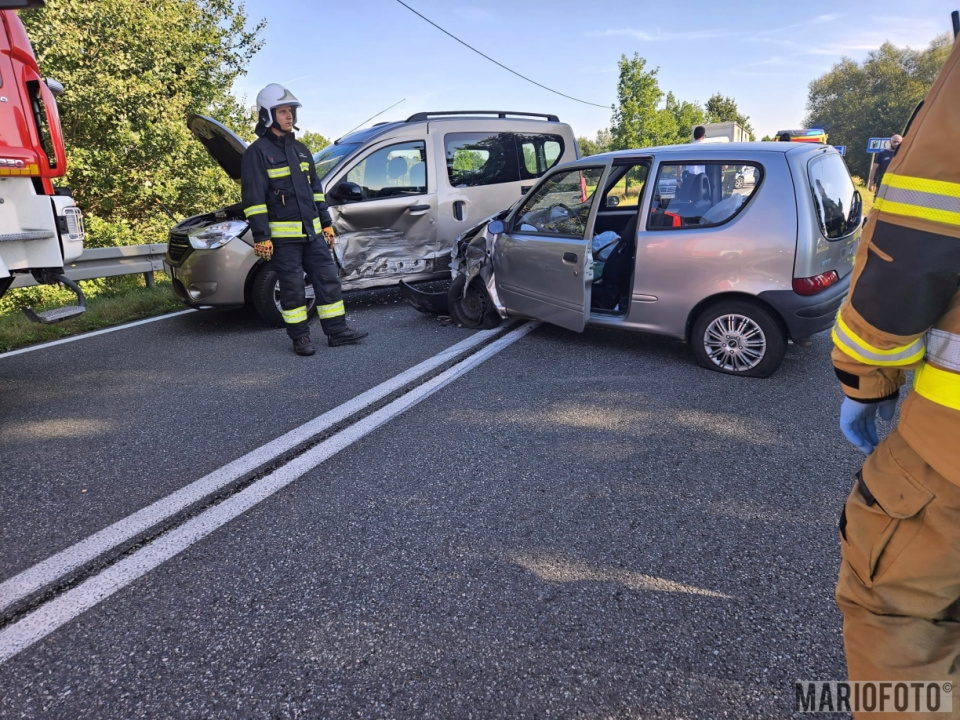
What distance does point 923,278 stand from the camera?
1.11 m

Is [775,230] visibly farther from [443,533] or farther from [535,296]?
[443,533]

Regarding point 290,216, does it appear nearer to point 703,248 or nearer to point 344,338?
point 344,338

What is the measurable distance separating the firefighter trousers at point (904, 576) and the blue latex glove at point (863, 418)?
17 cm

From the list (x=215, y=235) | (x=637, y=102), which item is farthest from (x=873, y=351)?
(x=637, y=102)

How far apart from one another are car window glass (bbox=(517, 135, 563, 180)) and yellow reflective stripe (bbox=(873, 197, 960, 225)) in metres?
7.10

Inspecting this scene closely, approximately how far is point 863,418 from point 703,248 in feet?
10.4

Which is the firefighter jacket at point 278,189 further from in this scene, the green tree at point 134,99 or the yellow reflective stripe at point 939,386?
the green tree at point 134,99

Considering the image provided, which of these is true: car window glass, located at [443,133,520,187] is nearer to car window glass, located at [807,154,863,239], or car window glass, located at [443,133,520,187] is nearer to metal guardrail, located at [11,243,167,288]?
car window glass, located at [807,154,863,239]

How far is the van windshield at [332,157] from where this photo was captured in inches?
267

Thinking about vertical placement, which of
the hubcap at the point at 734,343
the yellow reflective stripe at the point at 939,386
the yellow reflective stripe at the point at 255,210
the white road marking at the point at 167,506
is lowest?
the white road marking at the point at 167,506

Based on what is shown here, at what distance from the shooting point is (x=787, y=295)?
414cm

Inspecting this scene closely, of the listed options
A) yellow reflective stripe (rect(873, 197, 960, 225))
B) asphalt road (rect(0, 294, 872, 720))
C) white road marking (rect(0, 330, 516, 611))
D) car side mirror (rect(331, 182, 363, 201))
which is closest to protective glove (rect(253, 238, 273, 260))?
asphalt road (rect(0, 294, 872, 720))

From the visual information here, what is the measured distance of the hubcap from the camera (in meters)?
4.35

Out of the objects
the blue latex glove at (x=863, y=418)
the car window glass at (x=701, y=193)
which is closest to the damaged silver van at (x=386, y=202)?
the car window glass at (x=701, y=193)
